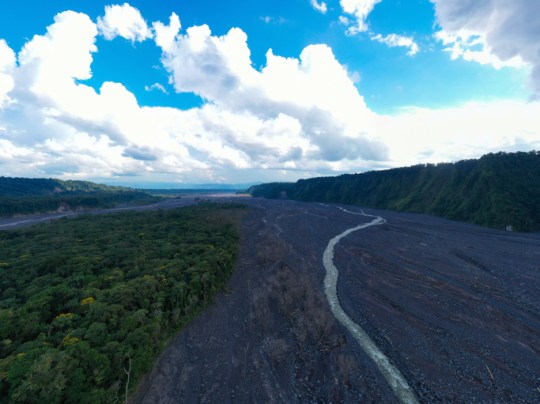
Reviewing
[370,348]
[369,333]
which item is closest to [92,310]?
[370,348]

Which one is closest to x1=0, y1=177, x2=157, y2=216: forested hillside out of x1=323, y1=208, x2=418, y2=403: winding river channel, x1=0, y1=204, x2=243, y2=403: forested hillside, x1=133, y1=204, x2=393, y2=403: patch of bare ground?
x1=0, y1=204, x2=243, y2=403: forested hillside

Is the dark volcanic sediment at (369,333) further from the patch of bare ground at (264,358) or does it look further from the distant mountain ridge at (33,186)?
the distant mountain ridge at (33,186)

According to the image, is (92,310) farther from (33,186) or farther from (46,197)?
(33,186)

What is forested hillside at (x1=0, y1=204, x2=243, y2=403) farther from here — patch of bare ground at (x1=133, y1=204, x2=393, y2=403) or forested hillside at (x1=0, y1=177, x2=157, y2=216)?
forested hillside at (x1=0, y1=177, x2=157, y2=216)

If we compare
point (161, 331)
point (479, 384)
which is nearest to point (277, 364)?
point (161, 331)

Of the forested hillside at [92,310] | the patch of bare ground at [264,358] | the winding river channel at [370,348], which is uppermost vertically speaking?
the forested hillside at [92,310]

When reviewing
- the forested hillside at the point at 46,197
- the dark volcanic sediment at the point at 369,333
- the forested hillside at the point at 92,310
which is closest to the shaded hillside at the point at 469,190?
the dark volcanic sediment at the point at 369,333
